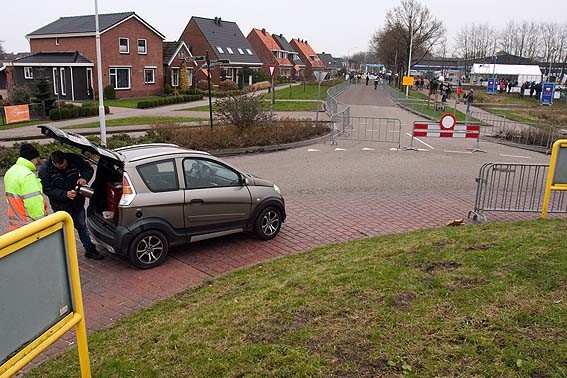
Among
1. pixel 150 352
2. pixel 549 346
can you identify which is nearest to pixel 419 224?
pixel 549 346

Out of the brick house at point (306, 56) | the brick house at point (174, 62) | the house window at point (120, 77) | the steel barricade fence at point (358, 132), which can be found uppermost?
the brick house at point (306, 56)

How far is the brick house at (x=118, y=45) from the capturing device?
131 feet

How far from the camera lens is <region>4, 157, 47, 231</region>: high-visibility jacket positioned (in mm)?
5734

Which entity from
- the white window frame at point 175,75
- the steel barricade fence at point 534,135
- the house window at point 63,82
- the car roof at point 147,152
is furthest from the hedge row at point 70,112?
the car roof at point 147,152

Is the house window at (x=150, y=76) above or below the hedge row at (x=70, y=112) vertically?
above

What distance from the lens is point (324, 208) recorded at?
32.7 feet

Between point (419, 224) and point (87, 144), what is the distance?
5.76 metres

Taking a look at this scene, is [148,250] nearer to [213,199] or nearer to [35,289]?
[213,199]

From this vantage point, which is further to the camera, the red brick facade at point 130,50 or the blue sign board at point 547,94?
the blue sign board at point 547,94

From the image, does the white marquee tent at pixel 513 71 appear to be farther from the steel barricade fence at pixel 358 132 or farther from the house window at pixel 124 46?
the steel barricade fence at pixel 358 132

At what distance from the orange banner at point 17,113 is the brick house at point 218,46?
99.1 ft

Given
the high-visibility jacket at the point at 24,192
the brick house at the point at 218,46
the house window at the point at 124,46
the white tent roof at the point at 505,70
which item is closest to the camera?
the high-visibility jacket at the point at 24,192

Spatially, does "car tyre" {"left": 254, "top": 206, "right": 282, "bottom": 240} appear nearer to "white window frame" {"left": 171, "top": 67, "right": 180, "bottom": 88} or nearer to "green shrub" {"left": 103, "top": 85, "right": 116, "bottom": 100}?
"green shrub" {"left": 103, "top": 85, "right": 116, "bottom": 100}

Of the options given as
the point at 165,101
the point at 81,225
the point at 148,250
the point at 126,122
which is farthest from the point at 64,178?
the point at 165,101
